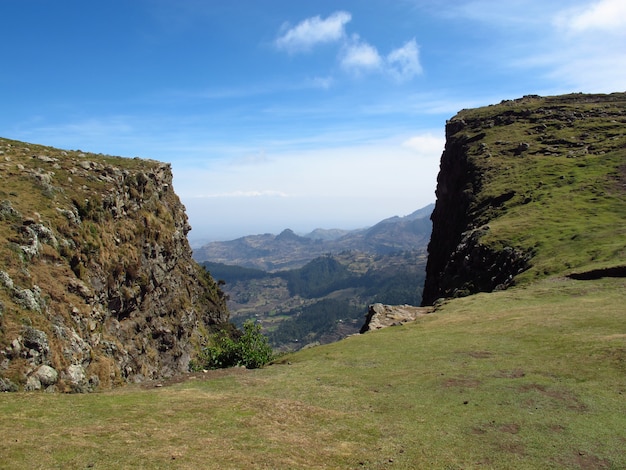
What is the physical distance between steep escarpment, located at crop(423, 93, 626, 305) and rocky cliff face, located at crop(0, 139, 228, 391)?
52.8 metres

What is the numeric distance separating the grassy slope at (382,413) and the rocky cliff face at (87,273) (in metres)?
10.8

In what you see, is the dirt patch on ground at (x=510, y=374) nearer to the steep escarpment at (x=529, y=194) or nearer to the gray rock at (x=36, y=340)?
the steep escarpment at (x=529, y=194)

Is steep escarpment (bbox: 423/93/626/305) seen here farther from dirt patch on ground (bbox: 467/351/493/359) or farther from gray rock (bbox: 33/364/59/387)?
gray rock (bbox: 33/364/59/387)

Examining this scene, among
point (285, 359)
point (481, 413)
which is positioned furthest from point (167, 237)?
point (481, 413)

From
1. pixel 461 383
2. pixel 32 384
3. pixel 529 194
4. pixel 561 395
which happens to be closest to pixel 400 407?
pixel 461 383

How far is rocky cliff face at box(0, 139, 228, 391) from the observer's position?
35075 millimetres

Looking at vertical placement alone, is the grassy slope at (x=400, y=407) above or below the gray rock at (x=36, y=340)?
below

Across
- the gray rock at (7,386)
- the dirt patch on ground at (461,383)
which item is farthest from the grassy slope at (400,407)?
the gray rock at (7,386)

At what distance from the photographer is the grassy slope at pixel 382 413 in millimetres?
18266

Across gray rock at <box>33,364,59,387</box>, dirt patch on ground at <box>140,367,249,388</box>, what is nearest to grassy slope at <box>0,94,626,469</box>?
dirt patch on ground at <box>140,367,249,388</box>

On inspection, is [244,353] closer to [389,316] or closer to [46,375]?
[46,375]

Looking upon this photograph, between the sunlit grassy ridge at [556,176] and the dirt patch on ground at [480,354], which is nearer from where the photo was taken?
the dirt patch on ground at [480,354]

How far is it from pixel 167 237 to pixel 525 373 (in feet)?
240

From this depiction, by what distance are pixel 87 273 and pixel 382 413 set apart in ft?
141
